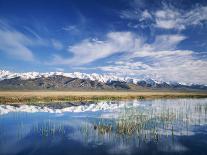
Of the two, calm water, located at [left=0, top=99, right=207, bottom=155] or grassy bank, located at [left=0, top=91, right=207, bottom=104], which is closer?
calm water, located at [left=0, top=99, right=207, bottom=155]

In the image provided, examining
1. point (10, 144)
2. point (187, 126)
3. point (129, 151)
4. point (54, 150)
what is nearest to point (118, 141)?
point (129, 151)

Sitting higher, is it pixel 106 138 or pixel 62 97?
pixel 62 97

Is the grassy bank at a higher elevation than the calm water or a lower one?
higher

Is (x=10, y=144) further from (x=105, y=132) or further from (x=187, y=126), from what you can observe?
(x=187, y=126)

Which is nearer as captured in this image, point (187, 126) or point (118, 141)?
point (118, 141)

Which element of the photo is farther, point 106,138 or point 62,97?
point 62,97

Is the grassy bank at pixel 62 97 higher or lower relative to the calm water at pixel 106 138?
higher

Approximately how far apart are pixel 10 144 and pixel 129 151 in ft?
26.4

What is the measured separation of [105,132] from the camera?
23.2 meters

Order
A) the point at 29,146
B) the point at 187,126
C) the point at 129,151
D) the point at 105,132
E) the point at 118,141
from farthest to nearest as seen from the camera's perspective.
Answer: the point at 187,126, the point at 105,132, the point at 118,141, the point at 29,146, the point at 129,151

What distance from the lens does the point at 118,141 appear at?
20094 millimetres

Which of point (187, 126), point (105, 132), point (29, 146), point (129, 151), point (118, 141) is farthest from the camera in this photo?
point (187, 126)

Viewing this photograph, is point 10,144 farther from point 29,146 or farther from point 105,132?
point 105,132

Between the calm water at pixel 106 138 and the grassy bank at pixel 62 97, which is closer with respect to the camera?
the calm water at pixel 106 138
